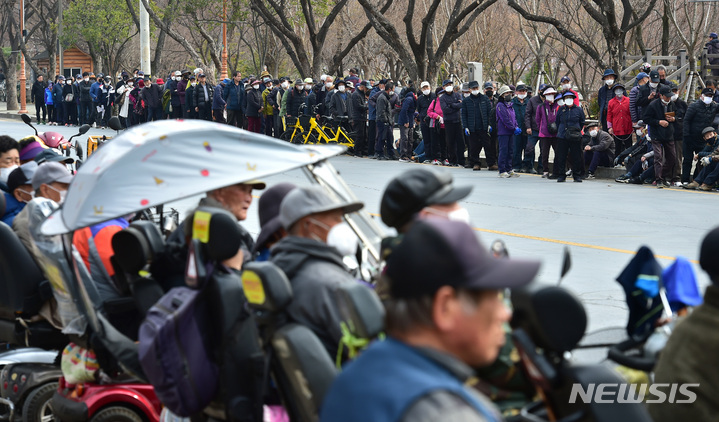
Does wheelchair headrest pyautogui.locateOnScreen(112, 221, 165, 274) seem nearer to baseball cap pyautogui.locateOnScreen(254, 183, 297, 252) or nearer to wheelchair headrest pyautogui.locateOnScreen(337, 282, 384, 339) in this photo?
baseball cap pyautogui.locateOnScreen(254, 183, 297, 252)

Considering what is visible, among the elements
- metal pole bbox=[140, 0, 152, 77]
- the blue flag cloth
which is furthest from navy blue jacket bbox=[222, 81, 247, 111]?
the blue flag cloth

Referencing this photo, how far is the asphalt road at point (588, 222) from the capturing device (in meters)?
10.6

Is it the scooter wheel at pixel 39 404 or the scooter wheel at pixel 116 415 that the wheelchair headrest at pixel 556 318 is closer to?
the scooter wheel at pixel 116 415

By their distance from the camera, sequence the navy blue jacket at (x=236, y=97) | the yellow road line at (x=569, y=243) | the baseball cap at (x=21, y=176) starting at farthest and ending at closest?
1. the navy blue jacket at (x=236, y=97)
2. the yellow road line at (x=569, y=243)
3. the baseball cap at (x=21, y=176)

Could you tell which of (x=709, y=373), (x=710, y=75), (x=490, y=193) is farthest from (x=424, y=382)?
(x=710, y=75)

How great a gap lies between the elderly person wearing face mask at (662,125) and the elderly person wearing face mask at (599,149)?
1.71 metres

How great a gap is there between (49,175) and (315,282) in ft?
11.9

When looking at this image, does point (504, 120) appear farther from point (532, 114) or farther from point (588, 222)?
point (588, 222)

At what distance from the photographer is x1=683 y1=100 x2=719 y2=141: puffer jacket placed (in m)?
18.8

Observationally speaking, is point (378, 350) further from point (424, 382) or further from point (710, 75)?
point (710, 75)

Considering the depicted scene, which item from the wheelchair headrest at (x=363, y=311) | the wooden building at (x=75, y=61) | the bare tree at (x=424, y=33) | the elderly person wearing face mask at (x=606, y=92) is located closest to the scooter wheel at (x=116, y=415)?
the wheelchair headrest at (x=363, y=311)

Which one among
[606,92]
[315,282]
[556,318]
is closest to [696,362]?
[556,318]

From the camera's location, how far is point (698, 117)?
62.1ft

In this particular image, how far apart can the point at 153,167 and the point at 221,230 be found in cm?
104
